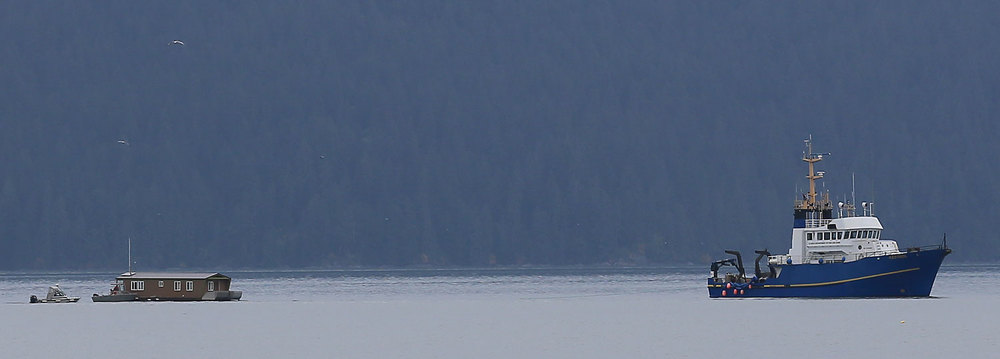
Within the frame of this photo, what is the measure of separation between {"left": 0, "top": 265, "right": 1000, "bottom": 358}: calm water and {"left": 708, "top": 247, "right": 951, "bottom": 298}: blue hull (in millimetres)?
1297

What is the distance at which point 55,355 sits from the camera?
8700 centimetres

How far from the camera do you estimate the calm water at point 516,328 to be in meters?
86.2

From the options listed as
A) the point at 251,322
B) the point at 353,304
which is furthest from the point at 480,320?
the point at 353,304

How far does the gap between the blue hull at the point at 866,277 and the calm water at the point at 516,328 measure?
4.25 feet

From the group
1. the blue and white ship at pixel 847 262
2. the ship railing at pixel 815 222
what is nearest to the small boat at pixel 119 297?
the blue and white ship at pixel 847 262

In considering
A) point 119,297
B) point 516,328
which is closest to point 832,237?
point 516,328

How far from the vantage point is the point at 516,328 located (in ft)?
348

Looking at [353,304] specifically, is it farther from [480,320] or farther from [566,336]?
[566,336]

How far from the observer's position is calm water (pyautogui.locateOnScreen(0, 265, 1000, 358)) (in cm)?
8619

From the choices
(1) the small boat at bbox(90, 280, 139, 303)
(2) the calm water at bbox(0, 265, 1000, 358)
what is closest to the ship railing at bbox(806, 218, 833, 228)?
(2) the calm water at bbox(0, 265, 1000, 358)

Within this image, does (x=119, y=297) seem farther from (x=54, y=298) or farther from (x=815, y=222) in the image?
(x=815, y=222)

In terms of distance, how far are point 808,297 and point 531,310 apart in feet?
69.6

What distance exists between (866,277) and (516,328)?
3061 centimetres

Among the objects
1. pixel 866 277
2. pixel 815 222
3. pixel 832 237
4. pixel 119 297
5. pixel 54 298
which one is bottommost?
pixel 54 298
